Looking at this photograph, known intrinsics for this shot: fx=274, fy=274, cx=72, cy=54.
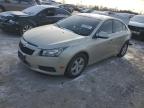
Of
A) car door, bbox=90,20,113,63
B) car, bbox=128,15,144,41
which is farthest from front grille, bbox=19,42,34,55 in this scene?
car, bbox=128,15,144,41

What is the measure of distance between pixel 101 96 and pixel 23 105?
1907 mm

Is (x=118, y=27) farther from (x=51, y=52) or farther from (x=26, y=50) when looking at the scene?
(x=26, y=50)

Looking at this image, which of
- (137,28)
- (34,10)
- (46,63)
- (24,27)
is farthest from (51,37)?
(137,28)

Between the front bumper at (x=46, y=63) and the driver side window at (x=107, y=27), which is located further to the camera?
the driver side window at (x=107, y=27)

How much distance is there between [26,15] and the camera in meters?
11.5

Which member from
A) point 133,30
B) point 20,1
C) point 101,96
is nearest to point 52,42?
point 101,96

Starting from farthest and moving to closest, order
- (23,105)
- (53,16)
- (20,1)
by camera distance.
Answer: (20,1) < (53,16) < (23,105)

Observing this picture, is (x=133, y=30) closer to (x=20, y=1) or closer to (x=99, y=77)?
(x=20, y=1)

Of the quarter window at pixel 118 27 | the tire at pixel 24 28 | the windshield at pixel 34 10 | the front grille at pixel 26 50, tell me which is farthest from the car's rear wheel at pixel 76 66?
the windshield at pixel 34 10

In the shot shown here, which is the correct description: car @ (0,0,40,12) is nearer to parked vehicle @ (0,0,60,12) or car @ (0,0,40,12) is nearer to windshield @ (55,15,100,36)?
parked vehicle @ (0,0,60,12)

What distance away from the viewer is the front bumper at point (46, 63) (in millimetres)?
6516

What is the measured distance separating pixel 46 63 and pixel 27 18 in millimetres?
5291

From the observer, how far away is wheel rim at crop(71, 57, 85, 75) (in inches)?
279

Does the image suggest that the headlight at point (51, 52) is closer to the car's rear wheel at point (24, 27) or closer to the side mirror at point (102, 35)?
the side mirror at point (102, 35)
